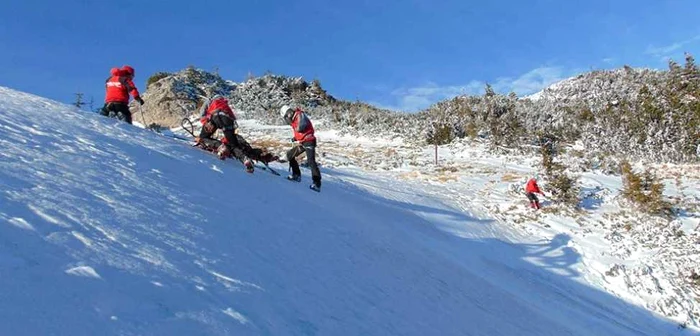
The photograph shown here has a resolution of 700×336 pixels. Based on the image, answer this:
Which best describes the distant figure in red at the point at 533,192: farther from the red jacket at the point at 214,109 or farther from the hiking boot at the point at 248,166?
the red jacket at the point at 214,109

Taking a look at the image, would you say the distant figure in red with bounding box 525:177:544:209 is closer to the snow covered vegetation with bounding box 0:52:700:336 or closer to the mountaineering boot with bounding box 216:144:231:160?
the snow covered vegetation with bounding box 0:52:700:336

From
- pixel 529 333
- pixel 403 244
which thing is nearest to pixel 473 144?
pixel 403 244

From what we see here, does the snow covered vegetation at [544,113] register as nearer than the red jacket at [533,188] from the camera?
No

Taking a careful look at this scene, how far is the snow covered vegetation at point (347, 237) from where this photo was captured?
3830 mm

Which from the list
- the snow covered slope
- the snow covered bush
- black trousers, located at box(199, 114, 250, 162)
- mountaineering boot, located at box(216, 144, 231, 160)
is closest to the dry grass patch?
the snow covered bush

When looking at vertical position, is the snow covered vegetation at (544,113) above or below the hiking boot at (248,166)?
above

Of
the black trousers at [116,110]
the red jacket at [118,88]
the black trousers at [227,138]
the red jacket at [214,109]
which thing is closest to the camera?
the black trousers at [227,138]

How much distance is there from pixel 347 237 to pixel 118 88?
6752mm

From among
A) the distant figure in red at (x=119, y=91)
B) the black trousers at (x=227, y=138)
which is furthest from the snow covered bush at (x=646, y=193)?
the distant figure in red at (x=119, y=91)

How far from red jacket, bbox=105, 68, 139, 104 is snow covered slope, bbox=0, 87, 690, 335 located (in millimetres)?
1349

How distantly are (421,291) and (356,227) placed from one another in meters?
2.19

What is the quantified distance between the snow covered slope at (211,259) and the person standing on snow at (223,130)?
558mm

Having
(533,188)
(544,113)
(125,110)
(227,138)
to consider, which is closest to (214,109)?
(227,138)

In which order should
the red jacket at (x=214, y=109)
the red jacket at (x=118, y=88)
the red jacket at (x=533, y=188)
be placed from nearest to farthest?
the red jacket at (x=214, y=109) → the red jacket at (x=118, y=88) → the red jacket at (x=533, y=188)
